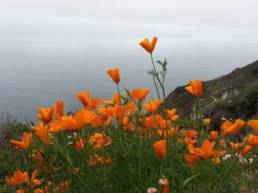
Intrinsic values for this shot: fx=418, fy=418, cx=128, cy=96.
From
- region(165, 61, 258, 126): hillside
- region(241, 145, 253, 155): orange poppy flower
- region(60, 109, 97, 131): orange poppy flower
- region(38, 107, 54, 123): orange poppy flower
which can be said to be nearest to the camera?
region(60, 109, 97, 131): orange poppy flower

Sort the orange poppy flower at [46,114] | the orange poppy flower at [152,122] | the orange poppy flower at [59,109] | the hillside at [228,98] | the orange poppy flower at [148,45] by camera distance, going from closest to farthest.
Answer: the orange poppy flower at [46,114]
the orange poppy flower at [59,109]
the orange poppy flower at [152,122]
the orange poppy flower at [148,45]
the hillside at [228,98]

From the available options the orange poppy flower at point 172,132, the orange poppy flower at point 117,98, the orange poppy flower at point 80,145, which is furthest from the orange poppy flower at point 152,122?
the orange poppy flower at point 80,145

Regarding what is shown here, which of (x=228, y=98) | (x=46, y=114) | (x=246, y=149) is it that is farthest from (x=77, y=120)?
(x=228, y=98)

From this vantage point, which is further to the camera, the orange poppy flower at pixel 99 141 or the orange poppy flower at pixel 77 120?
the orange poppy flower at pixel 99 141

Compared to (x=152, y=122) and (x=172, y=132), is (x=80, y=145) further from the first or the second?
(x=172, y=132)

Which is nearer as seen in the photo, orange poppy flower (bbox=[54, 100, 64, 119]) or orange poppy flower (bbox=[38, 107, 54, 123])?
orange poppy flower (bbox=[38, 107, 54, 123])

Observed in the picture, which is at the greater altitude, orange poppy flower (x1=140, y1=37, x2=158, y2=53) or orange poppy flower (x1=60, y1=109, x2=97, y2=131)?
orange poppy flower (x1=140, y1=37, x2=158, y2=53)

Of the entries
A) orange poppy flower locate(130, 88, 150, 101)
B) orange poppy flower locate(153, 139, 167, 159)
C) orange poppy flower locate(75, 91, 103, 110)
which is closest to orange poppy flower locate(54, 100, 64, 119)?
orange poppy flower locate(75, 91, 103, 110)

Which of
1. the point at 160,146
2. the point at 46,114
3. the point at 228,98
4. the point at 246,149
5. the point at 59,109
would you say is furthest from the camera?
the point at 228,98

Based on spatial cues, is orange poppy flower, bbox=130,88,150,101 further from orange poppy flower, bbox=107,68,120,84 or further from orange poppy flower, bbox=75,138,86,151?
orange poppy flower, bbox=75,138,86,151

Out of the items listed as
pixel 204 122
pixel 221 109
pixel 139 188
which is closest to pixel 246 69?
pixel 221 109

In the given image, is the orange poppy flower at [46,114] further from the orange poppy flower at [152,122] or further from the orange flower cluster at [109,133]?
the orange poppy flower at [152,122]

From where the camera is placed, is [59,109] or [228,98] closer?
[59,109]

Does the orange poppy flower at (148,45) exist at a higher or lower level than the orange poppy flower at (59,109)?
higher
